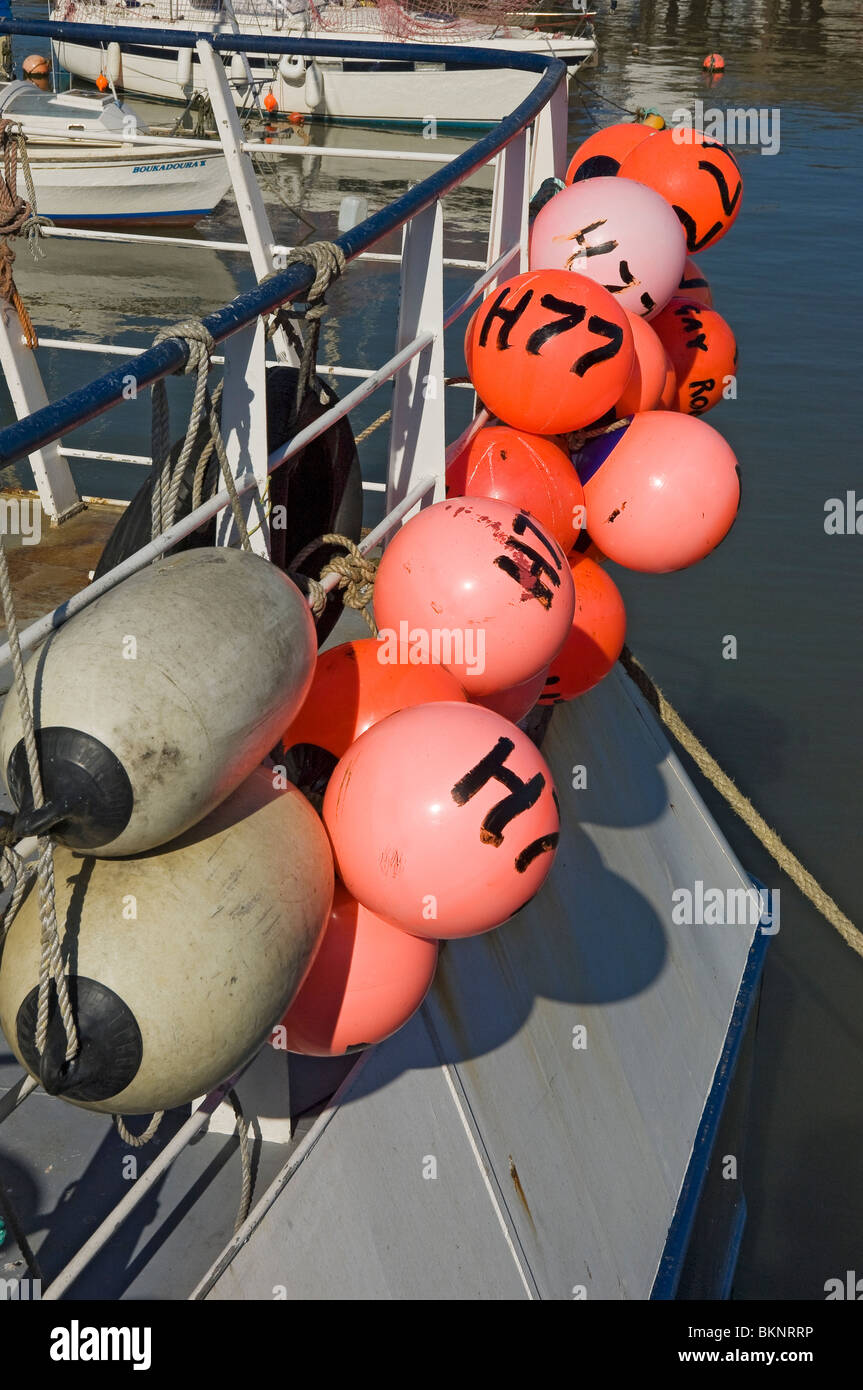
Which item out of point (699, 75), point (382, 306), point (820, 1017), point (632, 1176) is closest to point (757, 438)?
point (382, 306)

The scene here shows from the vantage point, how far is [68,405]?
1.78 meters

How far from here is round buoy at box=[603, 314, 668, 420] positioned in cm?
377

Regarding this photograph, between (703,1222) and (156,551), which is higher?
(156,551)

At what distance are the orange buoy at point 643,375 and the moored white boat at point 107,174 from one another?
1409cm

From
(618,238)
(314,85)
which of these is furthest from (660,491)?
(314,85)

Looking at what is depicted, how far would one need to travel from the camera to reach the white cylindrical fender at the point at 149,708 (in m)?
1.65

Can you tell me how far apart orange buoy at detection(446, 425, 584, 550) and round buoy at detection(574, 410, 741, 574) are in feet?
0.38

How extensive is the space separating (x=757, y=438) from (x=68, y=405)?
9.82 meters

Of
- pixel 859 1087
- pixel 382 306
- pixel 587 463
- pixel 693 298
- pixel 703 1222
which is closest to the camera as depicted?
pixel 587 463

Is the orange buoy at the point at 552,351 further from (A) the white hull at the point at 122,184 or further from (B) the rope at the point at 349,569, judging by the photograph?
(A) the white hull at the point at 122,184

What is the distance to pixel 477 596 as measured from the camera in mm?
2555

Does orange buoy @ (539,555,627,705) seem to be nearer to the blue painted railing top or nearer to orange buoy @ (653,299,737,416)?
the blue painted railing top
